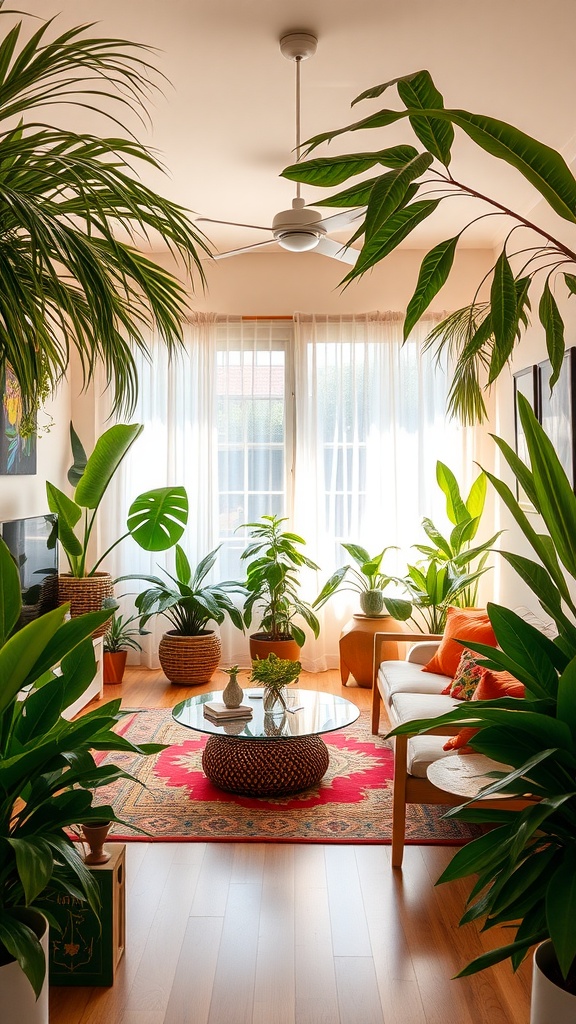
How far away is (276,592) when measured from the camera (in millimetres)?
5734

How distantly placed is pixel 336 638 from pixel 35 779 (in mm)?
4485

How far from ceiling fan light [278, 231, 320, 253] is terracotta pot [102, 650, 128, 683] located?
10.9 feet

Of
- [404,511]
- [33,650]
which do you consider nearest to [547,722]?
[33,650]

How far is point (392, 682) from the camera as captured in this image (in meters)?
4.12

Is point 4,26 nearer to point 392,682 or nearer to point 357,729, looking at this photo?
point 392,682

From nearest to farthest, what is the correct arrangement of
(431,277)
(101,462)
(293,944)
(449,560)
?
(431,277), (293,944), (101,462), (449,560)

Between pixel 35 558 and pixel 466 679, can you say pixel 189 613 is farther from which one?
pixel 466 679

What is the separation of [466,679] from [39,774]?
229cm

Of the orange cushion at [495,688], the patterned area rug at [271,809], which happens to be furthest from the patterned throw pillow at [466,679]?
the patterned area rug at [271,809]

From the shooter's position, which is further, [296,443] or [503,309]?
[296,443]

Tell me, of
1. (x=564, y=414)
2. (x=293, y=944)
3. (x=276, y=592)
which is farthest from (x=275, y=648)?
(x=293, y=944)

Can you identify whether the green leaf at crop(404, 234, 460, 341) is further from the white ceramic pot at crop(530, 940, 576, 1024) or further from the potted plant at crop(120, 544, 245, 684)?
the potted plant at crop(120, 544, 245, 684)

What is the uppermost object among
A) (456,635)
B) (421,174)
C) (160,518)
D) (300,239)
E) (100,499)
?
(300,239)

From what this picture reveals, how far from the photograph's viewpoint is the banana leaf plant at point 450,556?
5379 mm
